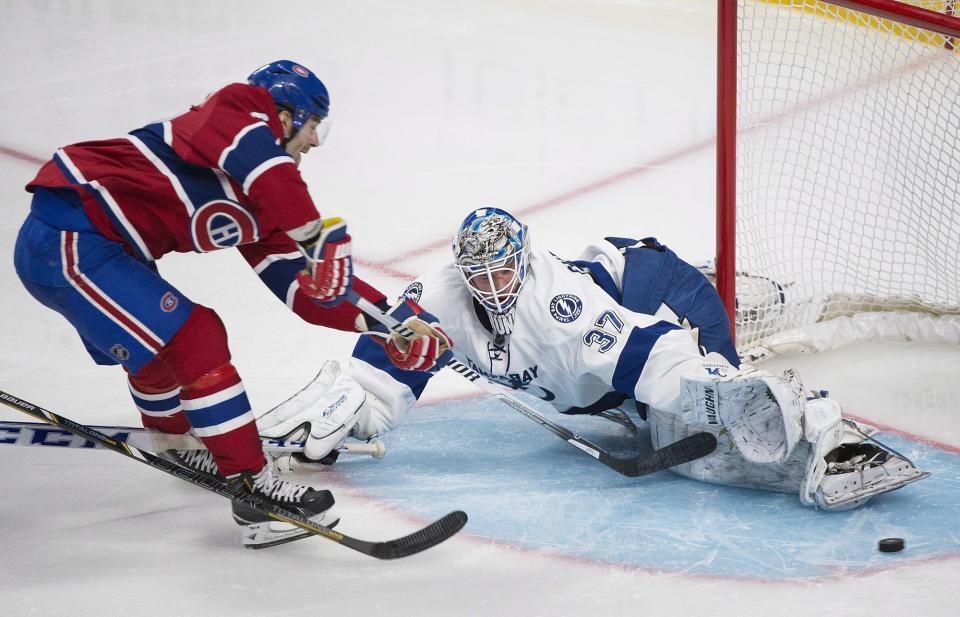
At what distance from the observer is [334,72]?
6348 millimetres

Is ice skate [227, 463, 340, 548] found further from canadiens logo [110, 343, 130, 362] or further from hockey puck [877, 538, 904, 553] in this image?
hockey puck [877, 538, 904, 553]

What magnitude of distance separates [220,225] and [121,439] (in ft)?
2.10

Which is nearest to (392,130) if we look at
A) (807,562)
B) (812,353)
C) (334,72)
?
(334,72)

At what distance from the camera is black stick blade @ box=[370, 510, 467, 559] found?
2656 mm

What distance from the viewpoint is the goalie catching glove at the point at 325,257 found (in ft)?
8.47

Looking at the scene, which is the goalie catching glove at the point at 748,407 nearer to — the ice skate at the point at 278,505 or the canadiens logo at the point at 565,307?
the canadiens logo at the point at 565,307

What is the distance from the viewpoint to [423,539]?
270 cm

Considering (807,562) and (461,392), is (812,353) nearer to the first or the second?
(461,392)

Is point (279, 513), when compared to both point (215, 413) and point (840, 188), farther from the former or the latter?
point (840, 188)

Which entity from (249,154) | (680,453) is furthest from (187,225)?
(680,453)

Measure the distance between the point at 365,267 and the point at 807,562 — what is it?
2.33 metres

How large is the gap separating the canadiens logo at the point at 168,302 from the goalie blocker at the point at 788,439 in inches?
47.3

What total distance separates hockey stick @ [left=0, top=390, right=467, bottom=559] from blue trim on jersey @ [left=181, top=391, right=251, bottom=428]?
0.62ft

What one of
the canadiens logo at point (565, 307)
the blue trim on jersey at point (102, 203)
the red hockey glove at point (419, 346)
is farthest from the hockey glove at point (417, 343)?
the blue trim on jersey at point (102, 203)
